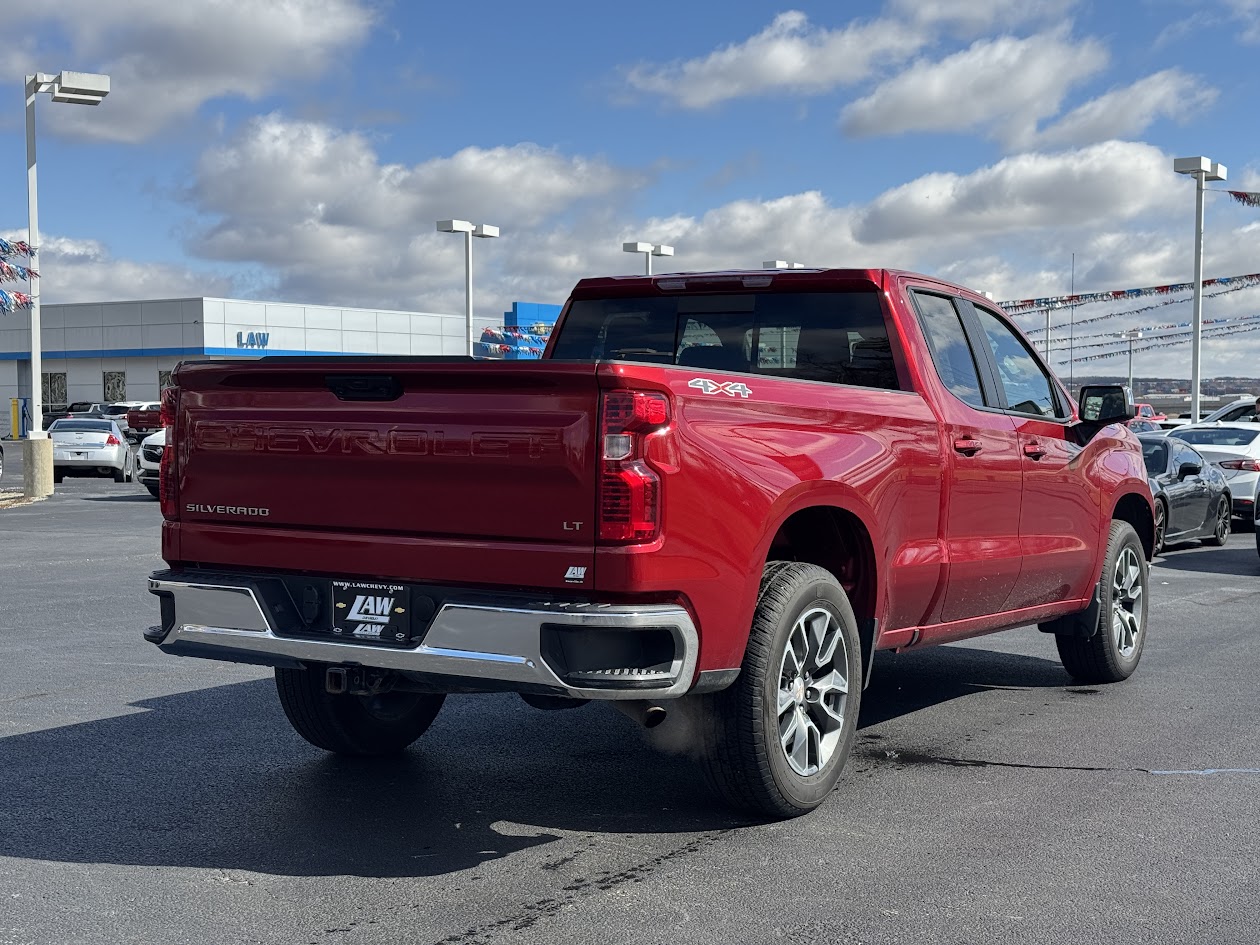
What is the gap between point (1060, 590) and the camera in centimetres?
742

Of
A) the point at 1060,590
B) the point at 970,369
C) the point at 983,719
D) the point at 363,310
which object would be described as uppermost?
the point at 363,310

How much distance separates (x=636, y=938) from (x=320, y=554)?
1726mm

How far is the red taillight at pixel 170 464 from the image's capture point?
5.44m

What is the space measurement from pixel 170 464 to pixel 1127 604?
17.2 feet

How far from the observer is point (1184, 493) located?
16.5 meters

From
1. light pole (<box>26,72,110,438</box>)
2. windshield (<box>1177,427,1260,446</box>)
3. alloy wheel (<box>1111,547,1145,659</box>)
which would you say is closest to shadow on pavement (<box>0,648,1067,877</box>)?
alloy wheel (<box>1111,547,1145,659</box>)

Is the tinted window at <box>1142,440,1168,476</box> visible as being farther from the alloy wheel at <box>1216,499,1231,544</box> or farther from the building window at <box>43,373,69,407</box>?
the building window at <box>43,373,69,407</box>

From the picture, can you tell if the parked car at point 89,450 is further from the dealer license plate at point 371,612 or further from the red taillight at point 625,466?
the red taillight at point 625,466

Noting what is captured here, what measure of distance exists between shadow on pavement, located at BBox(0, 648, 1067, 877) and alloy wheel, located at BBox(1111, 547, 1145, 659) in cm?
139

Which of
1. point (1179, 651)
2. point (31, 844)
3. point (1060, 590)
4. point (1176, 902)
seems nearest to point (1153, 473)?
point (1179, 651)

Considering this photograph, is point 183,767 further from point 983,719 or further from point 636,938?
point 983,719

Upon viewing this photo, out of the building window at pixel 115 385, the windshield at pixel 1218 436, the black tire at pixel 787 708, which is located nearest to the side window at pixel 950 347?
the black tire at pixel 787 708

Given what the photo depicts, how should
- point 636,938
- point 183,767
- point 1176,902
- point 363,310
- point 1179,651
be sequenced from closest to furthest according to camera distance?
point 636,938 → point 1176,902 → point 183,767 → point 1179,651 → point 363,310

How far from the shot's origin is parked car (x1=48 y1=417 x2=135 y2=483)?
30.3 m
